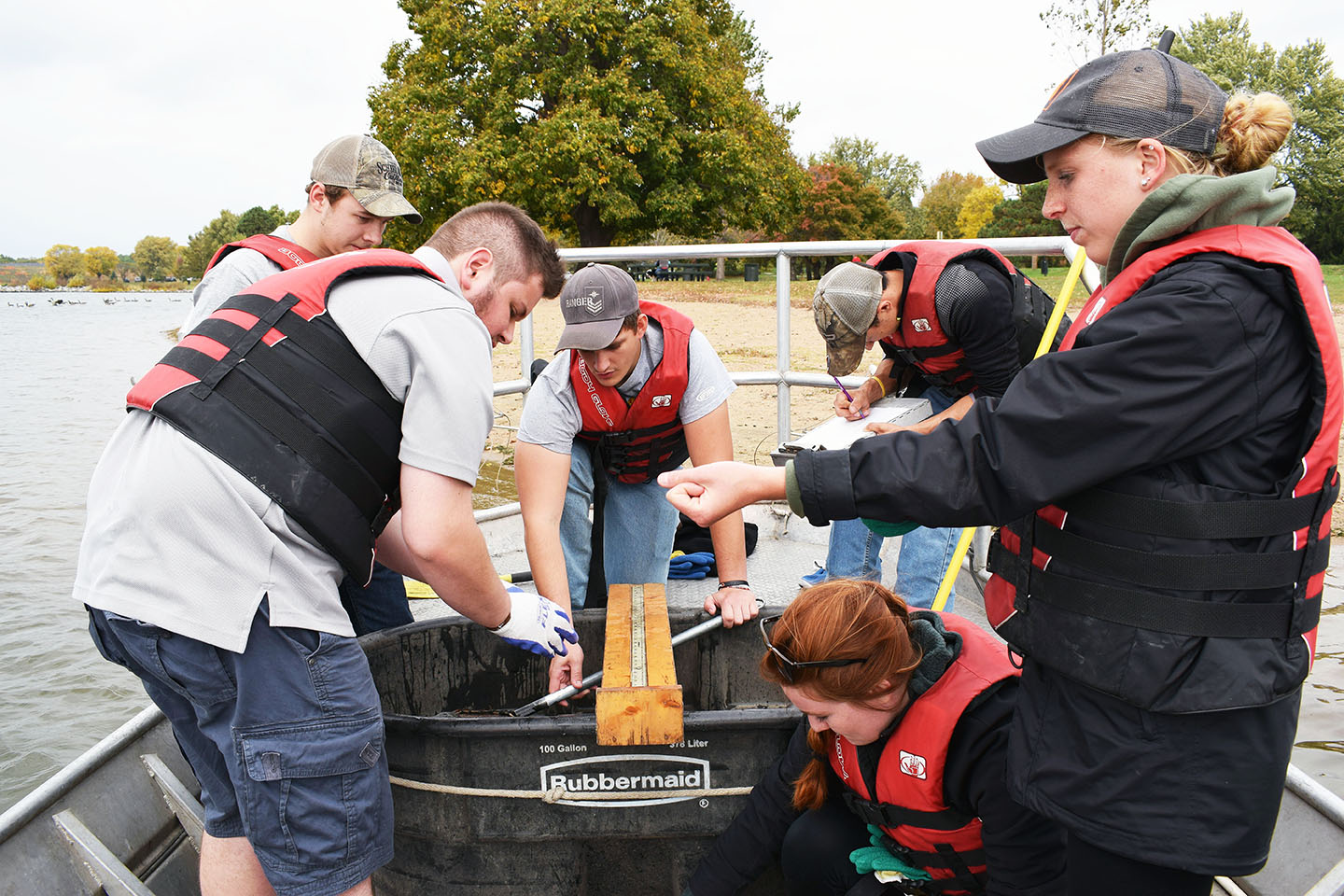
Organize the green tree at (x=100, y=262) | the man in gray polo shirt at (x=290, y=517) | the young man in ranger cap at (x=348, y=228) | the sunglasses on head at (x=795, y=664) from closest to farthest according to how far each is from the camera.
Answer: the man in gray polo shirt at (x=290, y=517) < the sunglasses on head at (x=795, y=664) < the young man in ranger cap at (x=348, y=228) < the green tree at (x=100, y=262)

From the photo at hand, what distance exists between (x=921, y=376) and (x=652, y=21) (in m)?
20.7

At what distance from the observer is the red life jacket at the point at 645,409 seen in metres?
2.98

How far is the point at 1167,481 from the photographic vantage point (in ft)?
4.31

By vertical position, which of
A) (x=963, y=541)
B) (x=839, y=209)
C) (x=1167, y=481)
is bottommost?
(x=963, y=541)

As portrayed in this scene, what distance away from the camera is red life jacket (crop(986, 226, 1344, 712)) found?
1283mm

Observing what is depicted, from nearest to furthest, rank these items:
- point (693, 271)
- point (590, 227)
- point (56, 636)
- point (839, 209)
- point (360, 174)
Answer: point (360, 174) → point (56, 636) → point (590, 227) → point (693, 271) → point (839, 209)

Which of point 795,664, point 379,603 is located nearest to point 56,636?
point 379,603

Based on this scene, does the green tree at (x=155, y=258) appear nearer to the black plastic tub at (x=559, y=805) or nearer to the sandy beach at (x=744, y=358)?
the sandy beach at (x=744, y=358)

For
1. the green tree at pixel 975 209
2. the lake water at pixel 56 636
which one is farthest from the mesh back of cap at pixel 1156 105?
the green tree at pixel 975 209

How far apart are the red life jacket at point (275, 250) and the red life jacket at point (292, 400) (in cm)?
103

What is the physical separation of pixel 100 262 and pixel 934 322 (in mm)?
114152

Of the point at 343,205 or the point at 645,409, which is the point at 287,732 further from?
the point at 343,205

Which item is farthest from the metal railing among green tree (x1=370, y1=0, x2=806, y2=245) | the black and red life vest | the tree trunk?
the tree trunk

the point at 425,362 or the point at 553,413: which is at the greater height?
the point at 425,362
